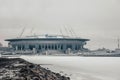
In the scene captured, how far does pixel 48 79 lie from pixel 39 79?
4.68 m

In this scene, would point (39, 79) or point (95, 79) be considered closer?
point (39, 79)

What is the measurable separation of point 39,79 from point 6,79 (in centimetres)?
427

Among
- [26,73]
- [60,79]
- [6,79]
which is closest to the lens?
[6,79]

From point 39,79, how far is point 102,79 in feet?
94.1

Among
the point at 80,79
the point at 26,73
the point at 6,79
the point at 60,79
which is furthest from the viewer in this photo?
the point at 80,79

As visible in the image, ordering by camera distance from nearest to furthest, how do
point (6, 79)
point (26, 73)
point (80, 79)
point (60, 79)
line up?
point (6, 79)
point (26, 73)
point (60, 79)
point (80, 79)

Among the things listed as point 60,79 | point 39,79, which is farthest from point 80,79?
point 39,79

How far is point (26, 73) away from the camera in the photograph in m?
48.1

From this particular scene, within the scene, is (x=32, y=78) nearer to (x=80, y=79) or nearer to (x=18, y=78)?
(x=18, y=78)

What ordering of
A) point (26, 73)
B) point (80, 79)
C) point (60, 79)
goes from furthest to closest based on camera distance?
point (80, 79), point (60, 79), point (26, 73)

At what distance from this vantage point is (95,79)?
6956cm

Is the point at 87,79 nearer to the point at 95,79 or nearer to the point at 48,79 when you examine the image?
the point at 95,79

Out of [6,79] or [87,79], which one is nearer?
[6,79]

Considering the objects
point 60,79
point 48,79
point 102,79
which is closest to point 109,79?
point 102,79
